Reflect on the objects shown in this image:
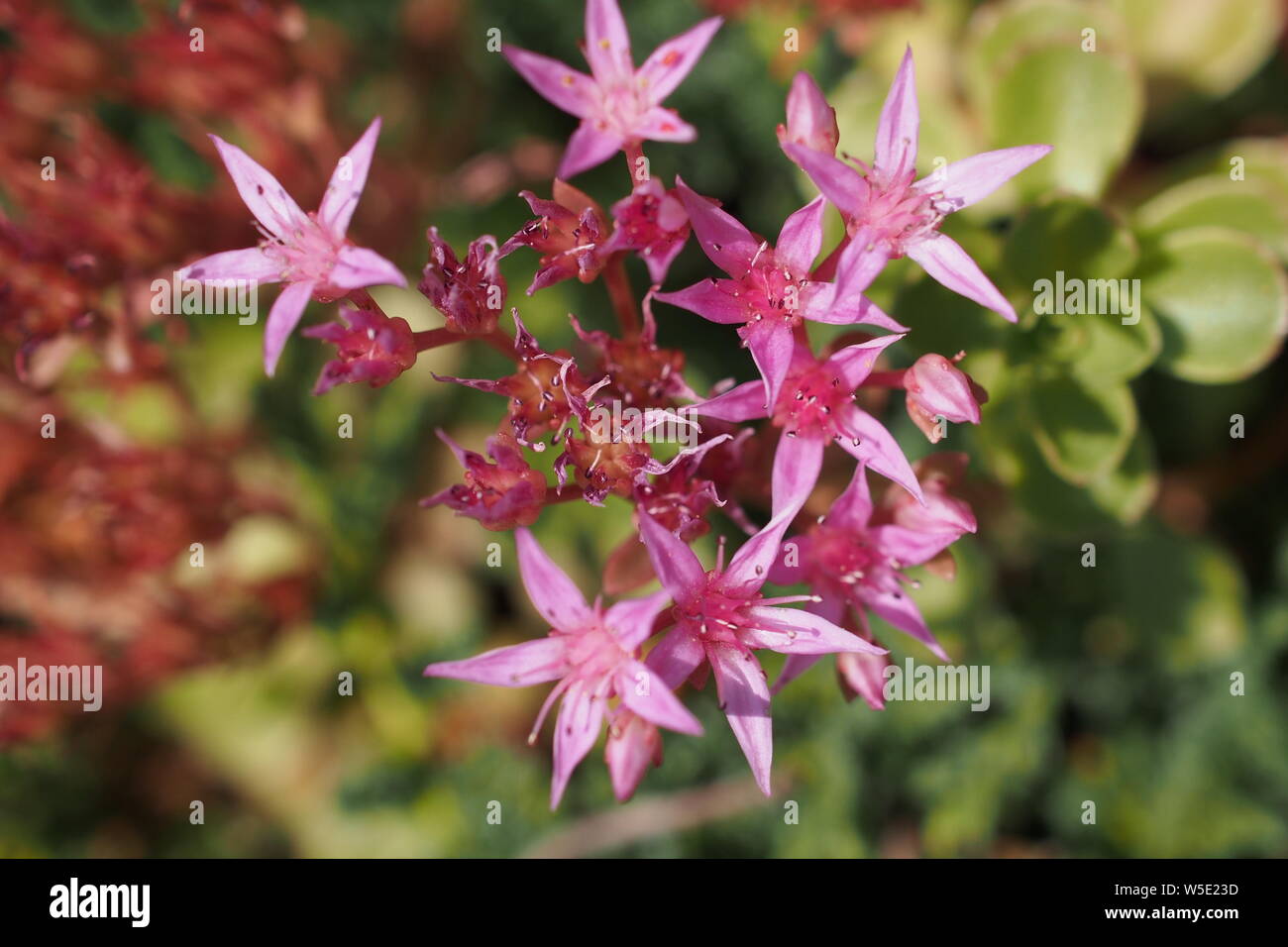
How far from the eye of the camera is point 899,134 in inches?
61.7

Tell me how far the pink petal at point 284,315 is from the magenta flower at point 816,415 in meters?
0.61

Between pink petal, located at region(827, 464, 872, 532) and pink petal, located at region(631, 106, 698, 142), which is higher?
pink petal, located at region(631, 106, 698, 142)

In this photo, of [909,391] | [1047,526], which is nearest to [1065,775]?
[1047,526]

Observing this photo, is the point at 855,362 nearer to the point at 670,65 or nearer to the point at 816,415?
the point at 816,415

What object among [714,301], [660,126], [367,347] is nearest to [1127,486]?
[714,301]

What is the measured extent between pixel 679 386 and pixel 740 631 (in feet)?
1.29

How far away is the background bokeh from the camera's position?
204 centimetres

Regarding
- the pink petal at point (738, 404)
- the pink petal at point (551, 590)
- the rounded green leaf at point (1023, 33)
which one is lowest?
the pink petal at point (551, 590)

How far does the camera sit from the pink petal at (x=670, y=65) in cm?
168

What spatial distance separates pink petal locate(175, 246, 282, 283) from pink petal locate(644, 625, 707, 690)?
2.67 feet

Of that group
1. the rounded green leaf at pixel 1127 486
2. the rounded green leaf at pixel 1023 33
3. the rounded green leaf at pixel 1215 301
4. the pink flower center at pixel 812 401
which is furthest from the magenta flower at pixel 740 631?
the rounded green leaf at pixel 1023 33

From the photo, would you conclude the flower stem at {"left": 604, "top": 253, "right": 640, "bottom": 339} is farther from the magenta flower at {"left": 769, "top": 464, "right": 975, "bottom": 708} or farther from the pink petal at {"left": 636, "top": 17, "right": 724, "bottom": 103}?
the magenta flower at {"left": 769, "top": 464, "right": 975, "bottom": 708}

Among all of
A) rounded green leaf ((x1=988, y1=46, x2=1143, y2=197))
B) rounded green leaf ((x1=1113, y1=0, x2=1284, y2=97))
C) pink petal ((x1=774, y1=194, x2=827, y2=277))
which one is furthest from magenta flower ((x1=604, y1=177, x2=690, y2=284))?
rounded green leaf ((x1=1113, y1=0, x2=1284, y2=97))

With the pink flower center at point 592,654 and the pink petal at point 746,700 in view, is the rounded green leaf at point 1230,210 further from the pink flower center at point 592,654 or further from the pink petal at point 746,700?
the pink flower center at point 592,654
